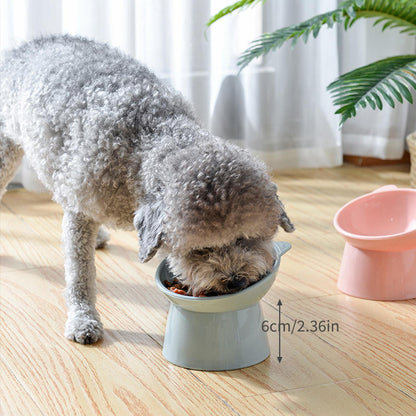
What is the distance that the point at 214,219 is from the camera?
4.51 ft

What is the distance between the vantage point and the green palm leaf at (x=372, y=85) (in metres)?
2.07

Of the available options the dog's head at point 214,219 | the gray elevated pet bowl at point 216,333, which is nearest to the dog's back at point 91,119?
the dog's head at point 214,219

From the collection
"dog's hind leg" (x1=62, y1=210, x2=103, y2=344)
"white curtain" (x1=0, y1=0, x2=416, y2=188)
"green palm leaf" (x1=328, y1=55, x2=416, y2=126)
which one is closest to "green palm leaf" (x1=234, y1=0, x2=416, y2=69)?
"green palm leaf" (x1=328, y1=55, x2=416, y2=126)

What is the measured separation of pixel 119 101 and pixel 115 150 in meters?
0.12

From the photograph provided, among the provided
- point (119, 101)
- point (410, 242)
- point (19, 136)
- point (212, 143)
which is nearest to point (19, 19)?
point (19, 136)

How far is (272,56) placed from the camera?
301cm

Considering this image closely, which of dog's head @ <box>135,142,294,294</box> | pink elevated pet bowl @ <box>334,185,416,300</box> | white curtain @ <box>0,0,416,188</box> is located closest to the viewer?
dog's head @ <box>135,142,294,294</box>

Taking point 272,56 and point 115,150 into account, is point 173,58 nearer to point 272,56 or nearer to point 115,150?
point 272,56

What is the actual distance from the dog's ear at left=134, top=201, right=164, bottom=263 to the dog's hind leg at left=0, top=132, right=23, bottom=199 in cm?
70

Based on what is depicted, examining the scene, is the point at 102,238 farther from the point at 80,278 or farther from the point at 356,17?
the point at 356,17

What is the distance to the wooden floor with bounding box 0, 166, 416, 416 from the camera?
1.45 meters

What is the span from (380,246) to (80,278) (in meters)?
0.77

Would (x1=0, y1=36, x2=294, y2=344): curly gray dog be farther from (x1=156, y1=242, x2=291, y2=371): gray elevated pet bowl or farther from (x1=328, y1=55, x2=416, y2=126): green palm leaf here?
(x1=328, y1=55, x2=416, y2=126): green palm leaf

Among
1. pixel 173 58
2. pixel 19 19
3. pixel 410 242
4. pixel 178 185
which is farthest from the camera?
pixel 173 58
